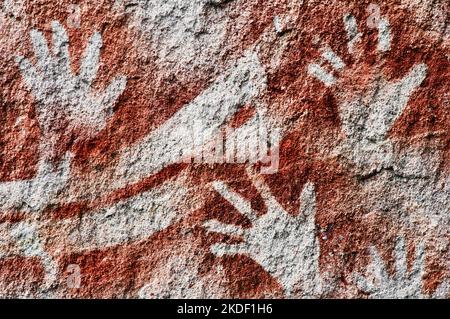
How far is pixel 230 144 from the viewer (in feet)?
2.86

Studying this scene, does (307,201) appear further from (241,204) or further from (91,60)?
(91,60)

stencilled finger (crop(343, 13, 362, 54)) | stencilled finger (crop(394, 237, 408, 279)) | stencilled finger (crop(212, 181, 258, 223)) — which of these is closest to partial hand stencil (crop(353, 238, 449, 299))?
stencilled finger (crop(394, 237, 408, 279))

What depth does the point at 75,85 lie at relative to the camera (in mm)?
870

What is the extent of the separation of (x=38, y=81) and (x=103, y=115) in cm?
9

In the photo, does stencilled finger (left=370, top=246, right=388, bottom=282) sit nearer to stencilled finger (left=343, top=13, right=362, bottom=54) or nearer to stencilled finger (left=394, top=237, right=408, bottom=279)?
stencilled finger (left=394, top=237, right=408, bottom=279)

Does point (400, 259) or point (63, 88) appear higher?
point (63, 88)

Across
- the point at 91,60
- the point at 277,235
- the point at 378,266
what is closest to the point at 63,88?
the point at 91,60

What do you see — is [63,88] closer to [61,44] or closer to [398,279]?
[61,44]

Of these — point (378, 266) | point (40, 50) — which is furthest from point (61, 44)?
point (378, 266)

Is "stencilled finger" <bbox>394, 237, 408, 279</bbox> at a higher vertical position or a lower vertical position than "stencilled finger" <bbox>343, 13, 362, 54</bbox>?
lower

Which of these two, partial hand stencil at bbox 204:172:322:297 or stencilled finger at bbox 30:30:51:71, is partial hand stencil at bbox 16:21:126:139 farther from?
partial hand stencil at bbox 204:172:322:297

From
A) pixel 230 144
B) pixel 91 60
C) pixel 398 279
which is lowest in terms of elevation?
pixel 398 279

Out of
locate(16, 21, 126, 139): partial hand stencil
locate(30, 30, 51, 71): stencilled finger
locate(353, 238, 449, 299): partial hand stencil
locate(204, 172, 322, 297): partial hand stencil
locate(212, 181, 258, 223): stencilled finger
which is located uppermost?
locate(30, 30, 51, 71): stencilled finger

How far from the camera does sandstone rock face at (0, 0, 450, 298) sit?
2.85ft
